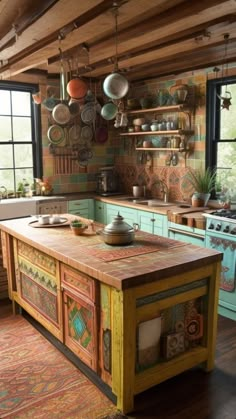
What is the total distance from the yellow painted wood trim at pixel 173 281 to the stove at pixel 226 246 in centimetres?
105

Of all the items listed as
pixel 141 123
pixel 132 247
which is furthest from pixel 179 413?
pixel 141 123

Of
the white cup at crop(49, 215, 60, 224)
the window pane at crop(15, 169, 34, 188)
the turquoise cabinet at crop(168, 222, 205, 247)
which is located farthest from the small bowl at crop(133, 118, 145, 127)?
the white cup at crop(49, 215, 60, 224)

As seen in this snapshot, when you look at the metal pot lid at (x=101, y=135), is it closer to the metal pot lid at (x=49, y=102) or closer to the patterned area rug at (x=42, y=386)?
the metal pot lid at (x=49, y=102)

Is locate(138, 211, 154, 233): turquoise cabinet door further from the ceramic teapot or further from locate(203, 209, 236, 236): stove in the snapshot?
the ceramic teapot

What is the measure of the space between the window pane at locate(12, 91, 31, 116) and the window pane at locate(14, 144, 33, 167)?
1.49ft

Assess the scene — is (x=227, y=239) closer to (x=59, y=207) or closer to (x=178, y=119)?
(x=178, y=119)

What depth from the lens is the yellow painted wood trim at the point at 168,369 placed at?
2.41m

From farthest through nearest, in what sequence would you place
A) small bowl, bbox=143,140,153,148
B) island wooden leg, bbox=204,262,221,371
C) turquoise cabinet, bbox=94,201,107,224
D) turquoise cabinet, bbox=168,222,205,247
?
turquoise cabinet, bbox=94,201,107,224 → small bowl, bbox=143,140,153,148 → turquoise cabinet, bbox=168,222,205,247 → island wooden leg, bbox=204,262,221,371

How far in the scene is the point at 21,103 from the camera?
209 inches

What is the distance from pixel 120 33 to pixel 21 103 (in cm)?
253

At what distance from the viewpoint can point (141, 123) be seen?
5.38 m

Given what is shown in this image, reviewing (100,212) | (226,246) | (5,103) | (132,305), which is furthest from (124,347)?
(5,103)

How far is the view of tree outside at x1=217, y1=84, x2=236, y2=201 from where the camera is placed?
4352mm

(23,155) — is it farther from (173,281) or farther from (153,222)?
(173,281)
